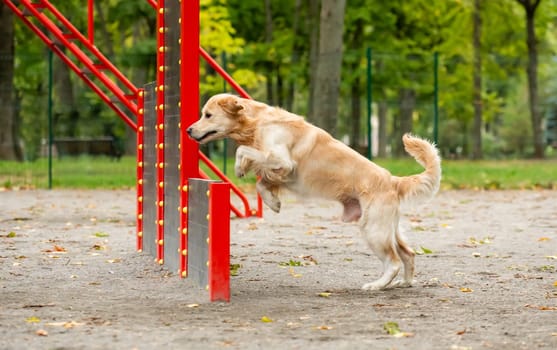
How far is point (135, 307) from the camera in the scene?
21.6 feet

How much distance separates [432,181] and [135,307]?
2521 millimetres

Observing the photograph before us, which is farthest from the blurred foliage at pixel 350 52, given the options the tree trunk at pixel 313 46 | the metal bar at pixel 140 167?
the metal bar at pixel 140 167

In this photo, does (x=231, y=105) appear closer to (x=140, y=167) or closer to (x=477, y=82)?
(x=140, y=167)

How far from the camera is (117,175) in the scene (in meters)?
21.7

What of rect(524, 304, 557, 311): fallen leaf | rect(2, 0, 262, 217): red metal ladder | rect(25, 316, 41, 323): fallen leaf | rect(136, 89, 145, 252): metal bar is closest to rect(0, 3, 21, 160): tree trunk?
rect(2, 0, 262, 217): red metal ladder

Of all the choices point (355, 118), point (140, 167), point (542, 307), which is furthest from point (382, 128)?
point (542, 307)

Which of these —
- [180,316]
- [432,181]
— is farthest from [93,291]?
[432,181]

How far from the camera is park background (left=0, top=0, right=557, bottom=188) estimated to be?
2094cm

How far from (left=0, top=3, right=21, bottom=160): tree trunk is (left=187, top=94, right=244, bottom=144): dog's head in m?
14.7

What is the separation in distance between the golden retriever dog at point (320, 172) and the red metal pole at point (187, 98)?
302 mm

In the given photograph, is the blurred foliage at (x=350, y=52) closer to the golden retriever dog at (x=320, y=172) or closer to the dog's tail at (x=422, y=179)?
the dog's tail at (x=422, y=179)

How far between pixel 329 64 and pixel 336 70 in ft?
0.72

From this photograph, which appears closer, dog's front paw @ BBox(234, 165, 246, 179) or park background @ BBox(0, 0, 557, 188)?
dog's front paw @ BBox(234, 165, 246, 179)

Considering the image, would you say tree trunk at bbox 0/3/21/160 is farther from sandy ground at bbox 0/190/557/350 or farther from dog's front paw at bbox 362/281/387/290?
dog's front paw at bbox 362/281/387/290
